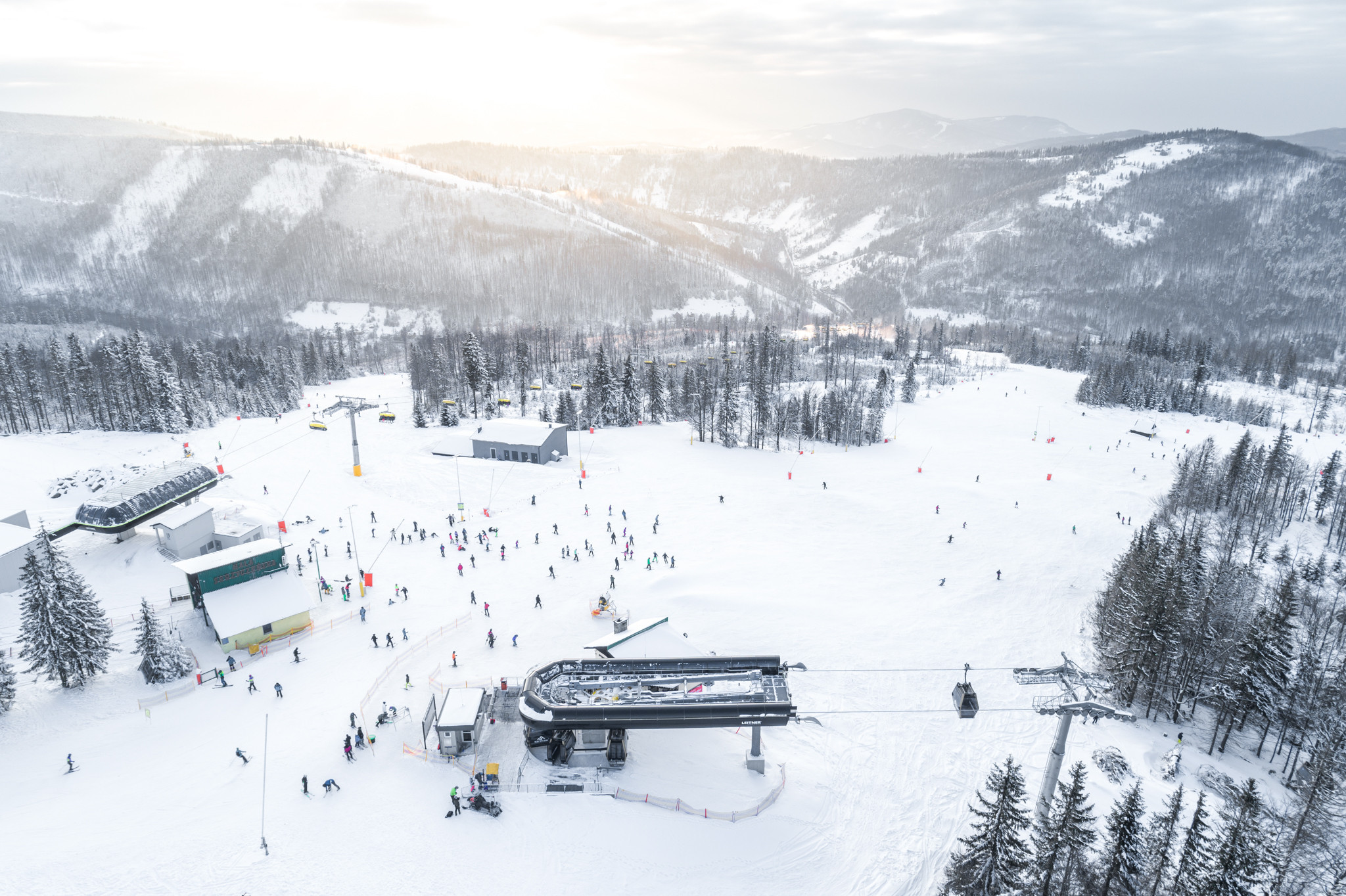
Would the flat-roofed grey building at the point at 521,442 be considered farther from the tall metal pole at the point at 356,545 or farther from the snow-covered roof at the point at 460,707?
the snow-covered roof at the point at 460,707

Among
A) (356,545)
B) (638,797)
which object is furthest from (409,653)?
(356,545)

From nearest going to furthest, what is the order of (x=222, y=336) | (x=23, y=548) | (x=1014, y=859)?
(x=1014, y=859)
(x=23, y=548)
(x=222, y=336)

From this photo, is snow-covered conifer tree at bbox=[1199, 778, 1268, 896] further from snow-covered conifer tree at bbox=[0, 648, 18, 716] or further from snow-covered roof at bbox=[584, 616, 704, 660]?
snow-covered conifer tree at bbox=[0, 648, 18, 716]

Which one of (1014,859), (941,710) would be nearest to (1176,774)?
(941,710)

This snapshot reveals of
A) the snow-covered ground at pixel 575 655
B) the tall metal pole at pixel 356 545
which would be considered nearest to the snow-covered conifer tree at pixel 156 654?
the snow-covered ground at pixel 575 655

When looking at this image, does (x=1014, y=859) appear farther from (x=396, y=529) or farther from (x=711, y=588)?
(x=396, y=529)

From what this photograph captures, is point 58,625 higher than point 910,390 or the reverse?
higher

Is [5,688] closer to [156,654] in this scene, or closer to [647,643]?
[156,654]
